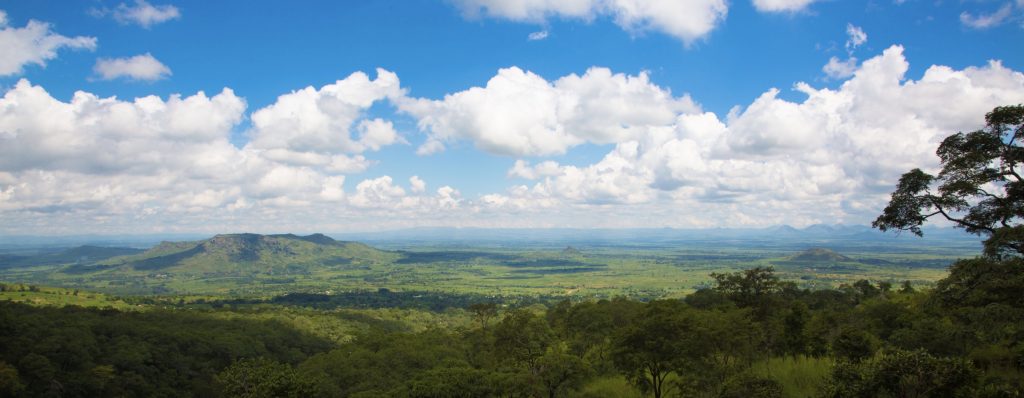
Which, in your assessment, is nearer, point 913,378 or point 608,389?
point 913,378

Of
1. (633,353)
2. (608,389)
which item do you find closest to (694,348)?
(633,353)

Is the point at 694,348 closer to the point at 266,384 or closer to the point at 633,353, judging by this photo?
the point at 633,353

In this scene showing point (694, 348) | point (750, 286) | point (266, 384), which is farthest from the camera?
point (750, 286)

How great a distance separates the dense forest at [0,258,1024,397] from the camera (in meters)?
14.8

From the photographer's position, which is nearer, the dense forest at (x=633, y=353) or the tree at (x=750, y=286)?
the dense forest at (x=633, y=353)

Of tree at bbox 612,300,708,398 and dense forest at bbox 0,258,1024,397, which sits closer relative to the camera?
dense forest at bbox 0,258,1024,397

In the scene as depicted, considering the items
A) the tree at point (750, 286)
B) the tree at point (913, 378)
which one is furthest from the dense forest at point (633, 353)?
the tree at point (750, 286)

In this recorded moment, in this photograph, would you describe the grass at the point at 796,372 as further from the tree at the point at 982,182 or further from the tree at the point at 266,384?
the tree at the point at 266,384

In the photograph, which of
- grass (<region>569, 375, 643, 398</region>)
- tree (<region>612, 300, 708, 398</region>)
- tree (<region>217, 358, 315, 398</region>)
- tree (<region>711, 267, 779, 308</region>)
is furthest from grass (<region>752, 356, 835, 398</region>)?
tree (<region>217, 358, 315, 398</region>)

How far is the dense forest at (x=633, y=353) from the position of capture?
14.8m

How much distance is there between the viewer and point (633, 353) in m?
25.4

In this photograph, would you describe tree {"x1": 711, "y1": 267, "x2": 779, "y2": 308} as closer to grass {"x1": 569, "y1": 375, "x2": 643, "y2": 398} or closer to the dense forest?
the dense forest

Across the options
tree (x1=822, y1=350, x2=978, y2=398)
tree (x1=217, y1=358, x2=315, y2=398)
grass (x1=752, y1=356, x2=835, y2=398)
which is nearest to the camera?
tree (x1=822, y1=350, x2=978, y2=398)

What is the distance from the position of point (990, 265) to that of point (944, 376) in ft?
20.7
